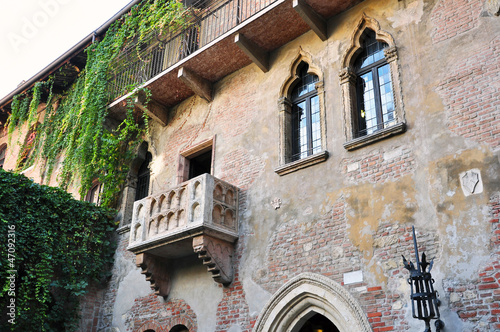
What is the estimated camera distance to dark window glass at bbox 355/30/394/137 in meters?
7.95

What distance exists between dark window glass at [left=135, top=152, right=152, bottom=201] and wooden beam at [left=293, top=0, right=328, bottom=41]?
5.29 meters

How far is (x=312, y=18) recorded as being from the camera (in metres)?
8.90

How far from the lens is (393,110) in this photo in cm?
779

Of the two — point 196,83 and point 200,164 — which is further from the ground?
point 196,83

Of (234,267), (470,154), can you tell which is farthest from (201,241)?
(470,154)

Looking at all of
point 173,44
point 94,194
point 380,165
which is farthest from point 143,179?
point 380,165

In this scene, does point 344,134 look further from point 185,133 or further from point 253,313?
point 185,133

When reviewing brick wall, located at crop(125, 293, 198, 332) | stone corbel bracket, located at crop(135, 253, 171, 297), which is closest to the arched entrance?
brick wall, located at crop(125, 293, 198, 332)

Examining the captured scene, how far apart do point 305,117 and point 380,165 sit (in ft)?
6.83

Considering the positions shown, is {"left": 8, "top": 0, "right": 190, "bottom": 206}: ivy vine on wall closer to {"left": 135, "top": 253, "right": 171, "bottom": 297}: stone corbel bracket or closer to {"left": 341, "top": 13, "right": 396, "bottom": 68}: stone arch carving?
{"left": 135, "top": 253, "right": 171, "bottom": 297}: stone corbel bracket

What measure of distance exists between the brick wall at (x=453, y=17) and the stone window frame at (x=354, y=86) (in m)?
0.70

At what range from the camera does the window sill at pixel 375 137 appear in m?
7.32

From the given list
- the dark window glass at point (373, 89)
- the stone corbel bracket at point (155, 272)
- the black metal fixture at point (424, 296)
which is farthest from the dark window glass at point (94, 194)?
the black metal fixture at point (424, 296)

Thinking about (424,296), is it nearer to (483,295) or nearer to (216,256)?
(483,295)
